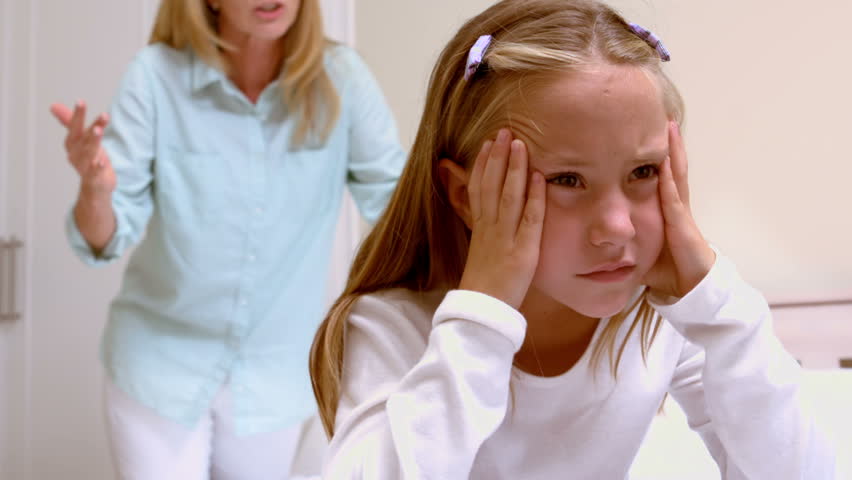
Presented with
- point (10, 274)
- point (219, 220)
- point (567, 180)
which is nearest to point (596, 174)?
point (567, 180)

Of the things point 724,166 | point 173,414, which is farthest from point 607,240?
point 724,166

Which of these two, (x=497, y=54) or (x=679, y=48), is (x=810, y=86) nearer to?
(x=679, y=48)

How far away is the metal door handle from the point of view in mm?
2730

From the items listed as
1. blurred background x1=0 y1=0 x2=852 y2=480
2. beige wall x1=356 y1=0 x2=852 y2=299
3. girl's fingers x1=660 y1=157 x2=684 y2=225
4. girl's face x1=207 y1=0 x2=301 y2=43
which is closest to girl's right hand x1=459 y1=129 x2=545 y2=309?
girl's fingers x1=660 y1=157 x2=684 y2=225

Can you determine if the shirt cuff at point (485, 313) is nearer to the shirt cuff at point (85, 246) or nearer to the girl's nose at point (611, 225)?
the girl's nose at point (611, 225)

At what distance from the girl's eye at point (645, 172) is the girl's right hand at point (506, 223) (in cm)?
9

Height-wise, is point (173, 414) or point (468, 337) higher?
point (468, 337)

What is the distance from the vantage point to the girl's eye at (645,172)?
32.0 inches

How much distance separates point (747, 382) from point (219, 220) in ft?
3.85

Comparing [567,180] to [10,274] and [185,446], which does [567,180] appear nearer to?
[185,446]

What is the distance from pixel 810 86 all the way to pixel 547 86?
1287 millimetres

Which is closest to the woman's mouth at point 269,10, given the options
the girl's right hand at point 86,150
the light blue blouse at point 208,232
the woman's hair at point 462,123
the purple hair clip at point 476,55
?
the light blue blouse at point 208,232

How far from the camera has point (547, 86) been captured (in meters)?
0.80

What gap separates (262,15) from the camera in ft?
5.51
